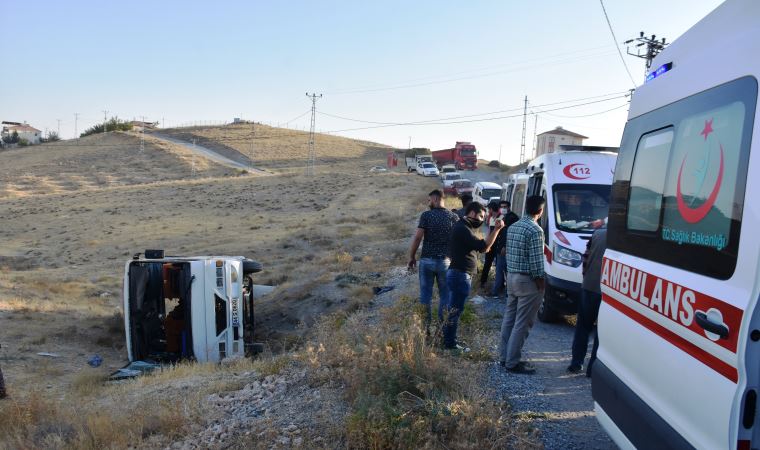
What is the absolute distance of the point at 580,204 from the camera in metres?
8.77

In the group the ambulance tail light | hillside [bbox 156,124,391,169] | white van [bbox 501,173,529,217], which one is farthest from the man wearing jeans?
hillside [bbox 156,124,391,169]

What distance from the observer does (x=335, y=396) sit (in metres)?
5.20

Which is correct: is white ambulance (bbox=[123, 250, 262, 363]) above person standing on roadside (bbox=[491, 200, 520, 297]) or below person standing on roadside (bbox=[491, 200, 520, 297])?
below

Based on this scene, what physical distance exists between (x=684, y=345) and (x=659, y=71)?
1705 mm

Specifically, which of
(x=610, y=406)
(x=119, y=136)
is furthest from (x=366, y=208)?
(x=119, y=136)

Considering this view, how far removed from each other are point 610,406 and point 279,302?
11774 millimetres

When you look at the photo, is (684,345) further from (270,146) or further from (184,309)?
(270,146)

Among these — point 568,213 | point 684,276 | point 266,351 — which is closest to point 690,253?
point 684,276

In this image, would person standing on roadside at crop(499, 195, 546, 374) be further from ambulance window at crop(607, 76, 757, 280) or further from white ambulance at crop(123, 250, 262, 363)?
white ambulance at crop(123, 250, 262, 363)

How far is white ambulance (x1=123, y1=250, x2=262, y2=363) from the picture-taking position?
1030 centimetres

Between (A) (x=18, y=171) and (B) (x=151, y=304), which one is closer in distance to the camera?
(B) (x=151, y=304)

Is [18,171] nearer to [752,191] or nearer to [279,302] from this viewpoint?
[279,302]

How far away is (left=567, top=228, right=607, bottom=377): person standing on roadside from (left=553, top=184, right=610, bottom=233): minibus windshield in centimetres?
268

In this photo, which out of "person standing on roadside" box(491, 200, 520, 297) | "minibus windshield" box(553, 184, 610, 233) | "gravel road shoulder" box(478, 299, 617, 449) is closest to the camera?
"gravel road shoulder" box(478, 299, 617, 449)
